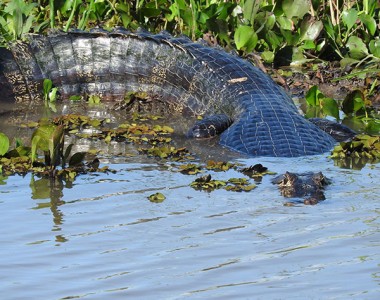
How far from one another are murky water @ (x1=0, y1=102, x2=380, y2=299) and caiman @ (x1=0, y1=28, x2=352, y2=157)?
2252 millimetres

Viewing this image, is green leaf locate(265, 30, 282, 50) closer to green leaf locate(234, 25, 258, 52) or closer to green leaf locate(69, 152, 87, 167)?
green leaf locate(234, 25, 258, 52)

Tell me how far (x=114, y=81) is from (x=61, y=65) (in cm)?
53

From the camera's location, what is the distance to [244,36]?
932cm

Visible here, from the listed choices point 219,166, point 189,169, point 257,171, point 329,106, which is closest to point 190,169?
point 189,169

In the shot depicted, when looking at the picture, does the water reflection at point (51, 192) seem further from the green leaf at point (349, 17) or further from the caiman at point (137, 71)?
the green leaf at point (349, 17)

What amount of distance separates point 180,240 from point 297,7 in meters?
5.76

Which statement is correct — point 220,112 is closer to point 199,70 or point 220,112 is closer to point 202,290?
point 199,70

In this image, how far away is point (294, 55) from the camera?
977 cm

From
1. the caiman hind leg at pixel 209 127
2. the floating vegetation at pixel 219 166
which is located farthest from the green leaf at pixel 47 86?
the floating vegetation at pixel 219 166

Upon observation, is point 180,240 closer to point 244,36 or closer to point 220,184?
point 220,184

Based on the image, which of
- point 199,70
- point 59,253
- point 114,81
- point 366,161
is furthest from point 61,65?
point 59,253

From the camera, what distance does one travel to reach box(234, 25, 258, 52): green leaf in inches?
367

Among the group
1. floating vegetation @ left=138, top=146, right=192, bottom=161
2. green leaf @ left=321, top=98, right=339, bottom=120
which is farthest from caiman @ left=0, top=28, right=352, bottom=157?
floating vegetation @ left=138, top=146, right=192, bottom=161

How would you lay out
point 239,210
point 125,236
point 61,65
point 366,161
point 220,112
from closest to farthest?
point 125,236 → point 239,210 → point 366,161 → point 220,112 → point 61,65
